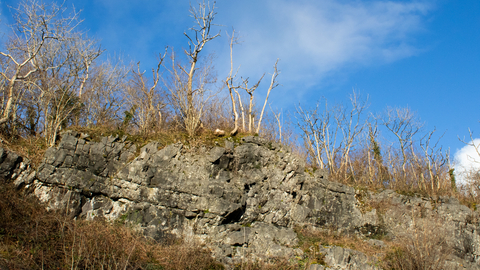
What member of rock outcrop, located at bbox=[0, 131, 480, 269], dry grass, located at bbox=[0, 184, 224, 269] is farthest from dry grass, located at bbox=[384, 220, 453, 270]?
dry grass, located at bbox=[0, 184, 224, 269]

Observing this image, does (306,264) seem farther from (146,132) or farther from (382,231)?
(146,132)

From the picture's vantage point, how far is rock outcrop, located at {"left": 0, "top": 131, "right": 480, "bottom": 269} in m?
13.5

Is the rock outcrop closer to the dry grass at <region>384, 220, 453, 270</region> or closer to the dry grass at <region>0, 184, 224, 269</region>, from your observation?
the dry grass at <region>0, 184, 224, 269</region>

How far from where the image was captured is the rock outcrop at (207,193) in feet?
44.4

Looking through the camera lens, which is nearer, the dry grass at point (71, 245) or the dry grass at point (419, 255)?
the dry grass at point (71, 245)

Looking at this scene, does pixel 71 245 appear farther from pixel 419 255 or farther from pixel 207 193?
pixel 419 255

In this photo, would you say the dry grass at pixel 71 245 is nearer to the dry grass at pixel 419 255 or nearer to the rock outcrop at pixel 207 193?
the rock outcrop at pixel 207 193

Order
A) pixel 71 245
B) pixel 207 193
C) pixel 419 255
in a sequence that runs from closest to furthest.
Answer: pixel 71 245
pixel 419 255
pixel 207 193

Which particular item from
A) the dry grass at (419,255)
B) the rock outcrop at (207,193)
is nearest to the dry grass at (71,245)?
the rock outcrop at (207,193)

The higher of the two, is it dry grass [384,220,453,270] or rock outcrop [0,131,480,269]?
rock outcrop [0,131,480,269]

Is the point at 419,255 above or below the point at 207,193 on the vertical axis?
below

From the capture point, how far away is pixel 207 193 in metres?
14.4

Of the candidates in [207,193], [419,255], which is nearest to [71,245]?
[207,193]

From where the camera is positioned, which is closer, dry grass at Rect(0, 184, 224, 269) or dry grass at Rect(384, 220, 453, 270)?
dry grass at Rect(0, 184, 224, 269)
